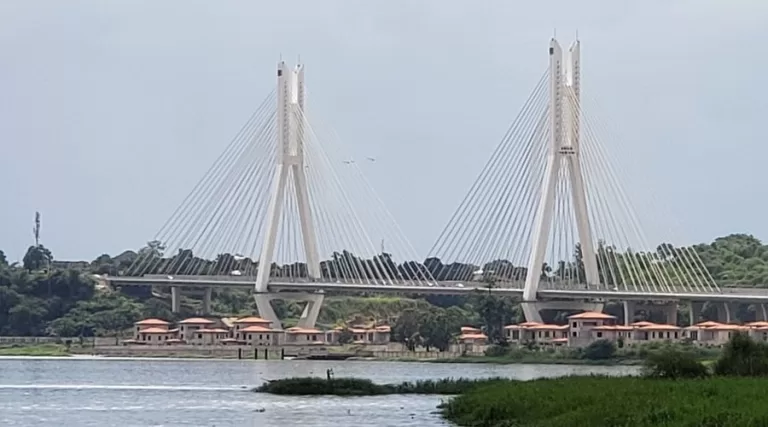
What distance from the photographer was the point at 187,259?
10531cm

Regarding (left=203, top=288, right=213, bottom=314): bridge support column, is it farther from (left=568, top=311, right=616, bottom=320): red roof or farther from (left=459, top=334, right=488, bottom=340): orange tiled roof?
(left=568, top=311, right=616, bottom=320): red roof

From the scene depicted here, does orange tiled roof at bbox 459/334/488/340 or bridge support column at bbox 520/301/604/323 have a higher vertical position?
bridge support column at bbox 520/301/604/323

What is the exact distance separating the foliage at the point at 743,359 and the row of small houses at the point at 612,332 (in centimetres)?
4469

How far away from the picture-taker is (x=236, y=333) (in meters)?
94.8

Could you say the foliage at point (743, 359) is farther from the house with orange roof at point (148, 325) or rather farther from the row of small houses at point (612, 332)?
the house with orange roof at point (148, 325)

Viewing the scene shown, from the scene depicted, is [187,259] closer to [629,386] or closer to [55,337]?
[55,337]

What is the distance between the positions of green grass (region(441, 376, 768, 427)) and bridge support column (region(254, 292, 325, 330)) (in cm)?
4899

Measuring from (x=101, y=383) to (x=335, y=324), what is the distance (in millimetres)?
51555

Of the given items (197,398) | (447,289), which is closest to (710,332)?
(447,289)

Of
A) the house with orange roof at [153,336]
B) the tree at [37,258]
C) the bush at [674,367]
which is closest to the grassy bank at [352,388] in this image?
the bush at [674,367]

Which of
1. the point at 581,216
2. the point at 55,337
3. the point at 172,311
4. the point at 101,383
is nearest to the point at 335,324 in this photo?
the point at 172,311

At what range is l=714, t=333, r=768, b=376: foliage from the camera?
38344 mm

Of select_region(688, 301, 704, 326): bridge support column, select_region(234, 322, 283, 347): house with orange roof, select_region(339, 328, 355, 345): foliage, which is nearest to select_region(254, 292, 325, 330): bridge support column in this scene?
select_region(234, 322, 283, 347): house with orange roof

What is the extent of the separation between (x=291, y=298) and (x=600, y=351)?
18435 millimetres
